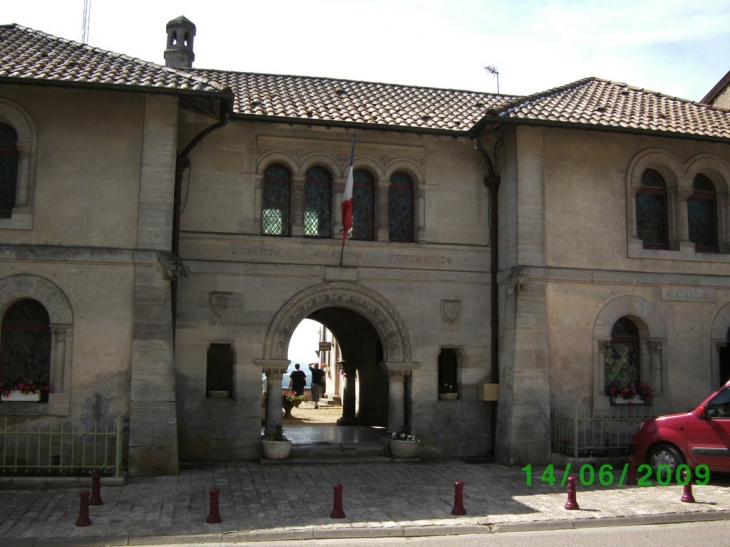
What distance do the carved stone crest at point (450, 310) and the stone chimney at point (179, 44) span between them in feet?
32.2

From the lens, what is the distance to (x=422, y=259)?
16406 mm

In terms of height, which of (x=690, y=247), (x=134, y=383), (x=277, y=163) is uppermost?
(x=277, y=163)

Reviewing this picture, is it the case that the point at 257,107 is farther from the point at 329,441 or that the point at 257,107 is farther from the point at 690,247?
the point at 690,247

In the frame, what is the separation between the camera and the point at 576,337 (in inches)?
625

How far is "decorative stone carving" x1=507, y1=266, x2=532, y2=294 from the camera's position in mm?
15461

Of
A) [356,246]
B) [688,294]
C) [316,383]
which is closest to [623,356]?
[688,294]

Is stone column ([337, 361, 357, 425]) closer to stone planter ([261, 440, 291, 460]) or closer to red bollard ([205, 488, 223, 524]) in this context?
stone planter ([261, 440, 291, 460])

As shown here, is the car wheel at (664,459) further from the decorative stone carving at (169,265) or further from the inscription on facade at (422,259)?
the decorative stone carving at (169,265)

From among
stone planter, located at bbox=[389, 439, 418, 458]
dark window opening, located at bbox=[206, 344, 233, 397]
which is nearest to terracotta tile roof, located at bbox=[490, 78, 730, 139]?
stone planter, located at bbox=[389, 439, 418, 458]

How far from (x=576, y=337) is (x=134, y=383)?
880 cm

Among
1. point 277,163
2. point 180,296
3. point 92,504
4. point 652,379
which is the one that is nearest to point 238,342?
point 180,296

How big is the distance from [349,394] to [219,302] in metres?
7.81

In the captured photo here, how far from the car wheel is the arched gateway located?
16.0 ft
